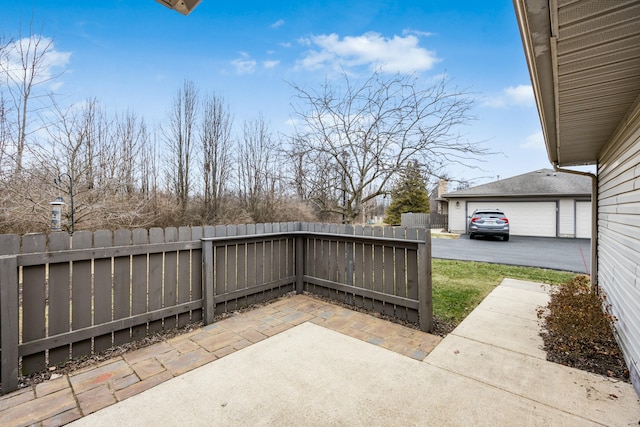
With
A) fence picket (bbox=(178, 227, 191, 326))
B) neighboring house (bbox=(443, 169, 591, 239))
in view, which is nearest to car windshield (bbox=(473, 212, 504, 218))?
neighboring house (bbox=(443, 169, 591, 239))

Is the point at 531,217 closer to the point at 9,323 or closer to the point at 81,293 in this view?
the point at 81,293

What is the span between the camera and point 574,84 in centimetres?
182

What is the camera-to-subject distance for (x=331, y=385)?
7.26ft

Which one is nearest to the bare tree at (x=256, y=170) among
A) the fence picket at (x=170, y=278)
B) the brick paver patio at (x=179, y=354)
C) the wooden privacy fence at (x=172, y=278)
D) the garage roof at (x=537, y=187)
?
the wooden privacy fence at (x=172, y=278)

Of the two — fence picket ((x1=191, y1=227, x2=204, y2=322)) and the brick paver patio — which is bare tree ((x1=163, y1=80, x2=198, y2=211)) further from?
the brick paver patio

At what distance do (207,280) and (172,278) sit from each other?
382 mm

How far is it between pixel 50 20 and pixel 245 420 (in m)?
7.43

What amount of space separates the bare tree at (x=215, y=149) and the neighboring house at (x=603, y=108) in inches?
326

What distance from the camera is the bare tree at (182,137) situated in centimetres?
870

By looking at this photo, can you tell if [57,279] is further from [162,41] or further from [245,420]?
[162,41]

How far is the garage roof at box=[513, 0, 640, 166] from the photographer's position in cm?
110

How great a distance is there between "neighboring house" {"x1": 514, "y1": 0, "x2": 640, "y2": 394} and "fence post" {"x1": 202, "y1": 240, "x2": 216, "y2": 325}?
3.31 meters

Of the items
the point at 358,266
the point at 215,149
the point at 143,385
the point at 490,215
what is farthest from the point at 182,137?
the point at 490,215

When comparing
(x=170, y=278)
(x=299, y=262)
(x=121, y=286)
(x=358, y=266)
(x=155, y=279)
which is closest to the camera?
(x=121, y=286)
